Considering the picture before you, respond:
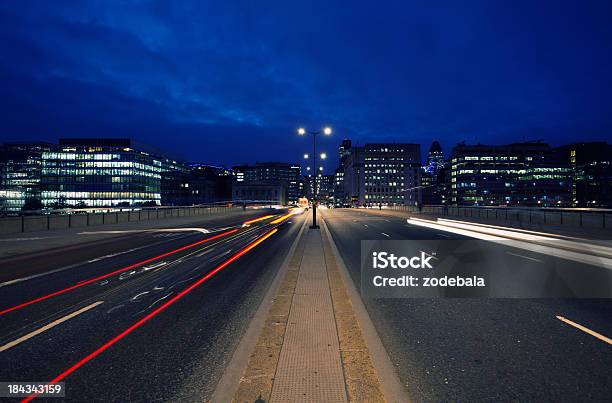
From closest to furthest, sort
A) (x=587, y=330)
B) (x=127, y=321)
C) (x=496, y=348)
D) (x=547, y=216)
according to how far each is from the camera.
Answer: (x=496, y=348) → (x=587, y=330) → (x=127, y=321) → (x=547, y=216)

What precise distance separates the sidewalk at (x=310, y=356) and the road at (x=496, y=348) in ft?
1.86

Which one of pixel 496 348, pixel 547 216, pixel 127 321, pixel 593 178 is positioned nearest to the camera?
pixel 496 348

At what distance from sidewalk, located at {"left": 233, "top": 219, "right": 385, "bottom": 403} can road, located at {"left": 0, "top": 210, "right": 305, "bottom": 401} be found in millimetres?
588

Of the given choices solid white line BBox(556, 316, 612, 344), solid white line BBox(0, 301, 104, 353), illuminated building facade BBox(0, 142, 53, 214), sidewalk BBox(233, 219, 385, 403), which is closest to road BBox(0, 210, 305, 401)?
solid white line BBox(0, 301, 104, 353)

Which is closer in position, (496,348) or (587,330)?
(496,348)

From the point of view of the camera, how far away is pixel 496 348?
4.99m

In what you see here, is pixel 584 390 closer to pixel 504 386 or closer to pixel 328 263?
pixel 504 386

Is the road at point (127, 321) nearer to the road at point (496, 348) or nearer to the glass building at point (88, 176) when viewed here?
the road at point (496, 348)

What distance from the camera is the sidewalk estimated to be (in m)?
3.75

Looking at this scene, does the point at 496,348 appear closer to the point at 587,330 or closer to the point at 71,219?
A: the point at 587,330

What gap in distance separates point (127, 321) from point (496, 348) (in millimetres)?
6897

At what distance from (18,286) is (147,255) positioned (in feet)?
16.3

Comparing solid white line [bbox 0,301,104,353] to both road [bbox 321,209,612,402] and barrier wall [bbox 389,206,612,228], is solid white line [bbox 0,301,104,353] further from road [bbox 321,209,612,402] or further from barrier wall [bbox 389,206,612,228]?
barrier wall [bbox 389,206,612,228]

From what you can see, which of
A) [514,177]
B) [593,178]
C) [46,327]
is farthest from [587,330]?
[593,178]
